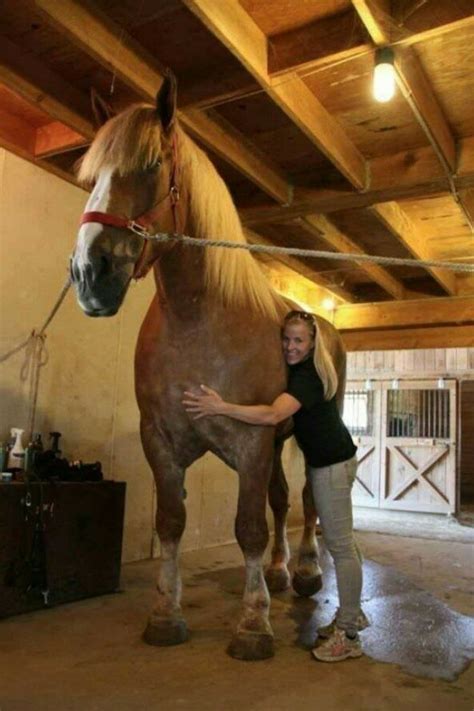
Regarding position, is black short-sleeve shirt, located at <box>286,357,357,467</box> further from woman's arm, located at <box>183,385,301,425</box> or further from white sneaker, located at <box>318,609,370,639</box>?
white sneaker, located at <box>318,609,370,639</box>

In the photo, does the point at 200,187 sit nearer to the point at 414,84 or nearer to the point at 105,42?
the point at 105,42

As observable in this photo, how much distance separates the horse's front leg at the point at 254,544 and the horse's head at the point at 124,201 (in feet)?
2.43

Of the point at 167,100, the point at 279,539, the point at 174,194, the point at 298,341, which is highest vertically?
the point at 167,100

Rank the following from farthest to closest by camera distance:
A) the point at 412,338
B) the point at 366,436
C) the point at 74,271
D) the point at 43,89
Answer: the point at 366,436 < the point at 412,338 < the point at 43,89 < the point at 74,271

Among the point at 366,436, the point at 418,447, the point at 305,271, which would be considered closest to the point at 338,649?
the point at 305,271

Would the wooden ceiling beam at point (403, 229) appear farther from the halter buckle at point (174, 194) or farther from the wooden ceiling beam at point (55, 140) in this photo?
the halter buckle at point (174, 194)

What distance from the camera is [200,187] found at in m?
1.98

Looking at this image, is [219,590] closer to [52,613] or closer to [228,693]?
[52,613]

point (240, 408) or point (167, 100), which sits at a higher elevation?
point (167, 100)

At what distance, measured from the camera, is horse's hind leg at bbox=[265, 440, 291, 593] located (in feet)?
9.37

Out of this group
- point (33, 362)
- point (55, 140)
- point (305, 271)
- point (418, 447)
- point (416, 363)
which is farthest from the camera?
point (416, 363)

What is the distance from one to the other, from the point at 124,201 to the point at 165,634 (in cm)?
146

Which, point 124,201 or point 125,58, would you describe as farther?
point 125,58

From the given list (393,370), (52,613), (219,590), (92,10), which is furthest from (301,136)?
(393,370)
